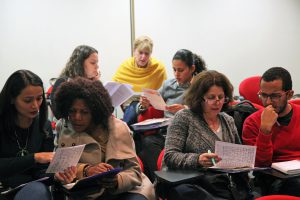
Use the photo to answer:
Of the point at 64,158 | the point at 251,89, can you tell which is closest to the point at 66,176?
the point at 64,158

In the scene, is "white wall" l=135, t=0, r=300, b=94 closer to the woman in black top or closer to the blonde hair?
the blonde hair

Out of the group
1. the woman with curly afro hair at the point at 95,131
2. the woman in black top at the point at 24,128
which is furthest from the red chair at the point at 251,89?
the woman in black top at the point at 24,128

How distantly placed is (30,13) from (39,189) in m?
3.07

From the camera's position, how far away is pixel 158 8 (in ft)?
14.8

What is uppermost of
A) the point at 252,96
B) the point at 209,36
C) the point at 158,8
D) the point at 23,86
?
the point at 158,8

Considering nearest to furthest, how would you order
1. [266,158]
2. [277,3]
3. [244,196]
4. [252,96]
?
1. [244,196]
2. [266,158]
3. [252,96]
4. [277,3]

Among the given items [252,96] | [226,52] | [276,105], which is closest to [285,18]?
[226,52]

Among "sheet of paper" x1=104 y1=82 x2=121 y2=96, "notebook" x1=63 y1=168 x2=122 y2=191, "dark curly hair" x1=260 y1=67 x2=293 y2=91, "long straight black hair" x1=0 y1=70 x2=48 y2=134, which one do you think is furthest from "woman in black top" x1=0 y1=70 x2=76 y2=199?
"dark curly hair" x1=260 y1=67 x2=293 y2=91

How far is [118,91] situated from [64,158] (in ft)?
4.72

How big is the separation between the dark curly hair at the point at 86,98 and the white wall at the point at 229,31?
8.89 ft

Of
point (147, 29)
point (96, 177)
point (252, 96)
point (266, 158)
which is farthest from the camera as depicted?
point (147, 29)

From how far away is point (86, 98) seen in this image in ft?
6.14

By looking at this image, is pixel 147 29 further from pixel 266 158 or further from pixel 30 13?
pixel 266 158

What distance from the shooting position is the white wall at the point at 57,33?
13.4 feet
